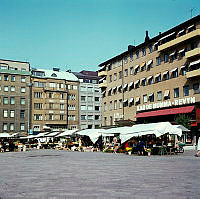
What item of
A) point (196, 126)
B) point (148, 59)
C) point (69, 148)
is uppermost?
point (148, 59)

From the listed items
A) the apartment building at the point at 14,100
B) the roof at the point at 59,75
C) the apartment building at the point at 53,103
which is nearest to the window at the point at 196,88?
the apartment building at the point at 53,103

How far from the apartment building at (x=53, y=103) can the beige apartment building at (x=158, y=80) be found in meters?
18.4

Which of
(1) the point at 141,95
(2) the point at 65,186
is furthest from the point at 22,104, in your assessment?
(2) the point at 65,186

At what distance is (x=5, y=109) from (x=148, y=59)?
3871cm

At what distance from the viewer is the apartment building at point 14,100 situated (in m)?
79.8

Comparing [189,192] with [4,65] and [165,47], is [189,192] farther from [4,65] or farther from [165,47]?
[4,65]

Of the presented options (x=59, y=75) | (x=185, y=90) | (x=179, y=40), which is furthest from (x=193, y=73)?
(x=59, y=75)

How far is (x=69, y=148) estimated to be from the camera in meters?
45.7

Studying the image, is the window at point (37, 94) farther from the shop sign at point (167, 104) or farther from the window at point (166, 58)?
the window at point (166, 58)

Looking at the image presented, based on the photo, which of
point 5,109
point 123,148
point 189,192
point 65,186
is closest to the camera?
point 189,192

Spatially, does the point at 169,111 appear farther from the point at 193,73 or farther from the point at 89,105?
the point at 89,105

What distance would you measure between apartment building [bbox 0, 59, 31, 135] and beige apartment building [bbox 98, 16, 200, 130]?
21.9m

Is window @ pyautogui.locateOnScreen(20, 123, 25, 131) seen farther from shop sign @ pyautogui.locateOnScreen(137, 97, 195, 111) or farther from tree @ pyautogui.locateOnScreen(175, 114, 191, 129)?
tree @ pyautogui.locateOnScreen(175, 114, 191, 129)

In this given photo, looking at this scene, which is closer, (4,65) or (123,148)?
(123,148)
